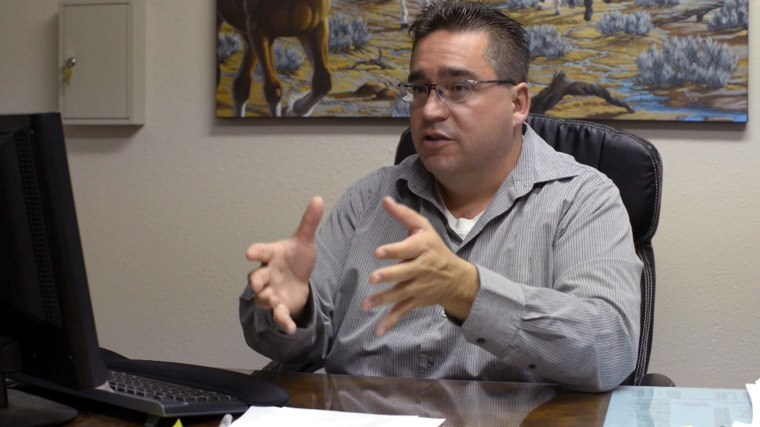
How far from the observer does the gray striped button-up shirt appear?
146 cm

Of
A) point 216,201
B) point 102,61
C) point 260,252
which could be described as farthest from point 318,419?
point 102,61

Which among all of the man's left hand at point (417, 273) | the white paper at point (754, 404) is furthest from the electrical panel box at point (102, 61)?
the white paper at point (754, 404)

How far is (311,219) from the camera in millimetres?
1430

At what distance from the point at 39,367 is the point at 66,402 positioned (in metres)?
0.19

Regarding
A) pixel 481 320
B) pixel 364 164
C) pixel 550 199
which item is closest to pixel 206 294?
pixel 364 164

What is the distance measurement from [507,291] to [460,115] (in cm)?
51

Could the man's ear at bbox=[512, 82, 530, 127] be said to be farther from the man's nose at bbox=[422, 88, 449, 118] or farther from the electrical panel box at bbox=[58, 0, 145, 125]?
the electrical panel box at bbox=[58, 0, 145, 125]

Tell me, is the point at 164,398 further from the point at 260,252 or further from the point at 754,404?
the point at 754,404

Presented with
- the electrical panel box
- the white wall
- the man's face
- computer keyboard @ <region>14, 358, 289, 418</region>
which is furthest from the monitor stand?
the electrical panel box

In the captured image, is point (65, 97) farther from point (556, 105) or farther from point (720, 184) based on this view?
point (720, 184)

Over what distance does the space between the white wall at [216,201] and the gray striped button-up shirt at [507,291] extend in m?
0.79

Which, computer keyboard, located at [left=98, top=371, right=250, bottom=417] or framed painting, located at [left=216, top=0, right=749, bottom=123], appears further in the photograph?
framed painting, located at [left=216, top=0, right=749, bottom=123]

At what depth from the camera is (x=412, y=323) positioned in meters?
1.76

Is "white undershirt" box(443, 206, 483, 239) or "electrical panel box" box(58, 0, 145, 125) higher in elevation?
"electrical panel box" box(58, 0, 145, 125)
